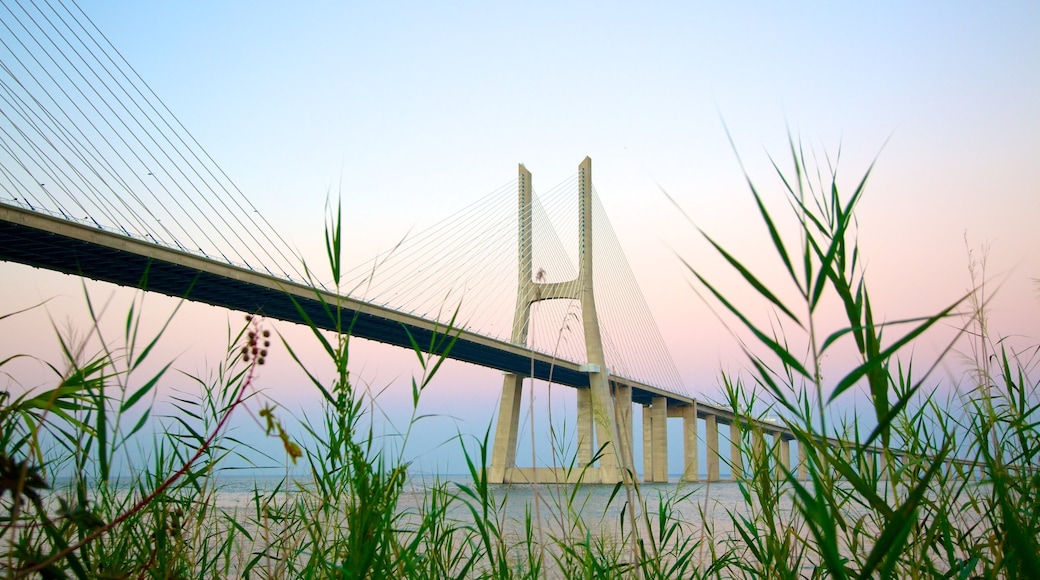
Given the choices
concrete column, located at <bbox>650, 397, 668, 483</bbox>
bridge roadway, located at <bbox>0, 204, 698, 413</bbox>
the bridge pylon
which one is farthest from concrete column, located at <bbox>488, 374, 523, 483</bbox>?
concrete column, located at <bbox>650, 397, 668, 483</bbox>

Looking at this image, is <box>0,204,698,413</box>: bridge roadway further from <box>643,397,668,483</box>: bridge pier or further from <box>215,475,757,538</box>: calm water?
<box>643,397,668,483</box>: bridge pier

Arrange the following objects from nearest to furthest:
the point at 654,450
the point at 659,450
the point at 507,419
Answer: the point at 507,419 → the point at 659,450 → the point at 654,450

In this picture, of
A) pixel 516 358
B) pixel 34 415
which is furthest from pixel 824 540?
pixel 516 358

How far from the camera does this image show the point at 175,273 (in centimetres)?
1630

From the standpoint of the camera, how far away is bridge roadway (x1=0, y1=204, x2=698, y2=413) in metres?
13.7

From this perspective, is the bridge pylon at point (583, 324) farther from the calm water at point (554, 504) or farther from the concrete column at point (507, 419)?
the calm water at point (554, 504)

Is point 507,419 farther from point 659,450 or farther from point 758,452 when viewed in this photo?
point 758,452

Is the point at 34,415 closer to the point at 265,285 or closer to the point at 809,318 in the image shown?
the point at 809,318

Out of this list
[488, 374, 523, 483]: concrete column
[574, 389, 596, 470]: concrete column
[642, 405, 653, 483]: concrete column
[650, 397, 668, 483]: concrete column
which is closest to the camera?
[574, 389, 596, 470]: concrete column

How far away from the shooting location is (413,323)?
65.9ft

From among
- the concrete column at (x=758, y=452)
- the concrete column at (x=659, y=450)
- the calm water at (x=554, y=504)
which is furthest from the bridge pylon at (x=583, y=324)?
the concrete column at (x=758, y=452)

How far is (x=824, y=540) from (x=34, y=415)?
53.1 inches

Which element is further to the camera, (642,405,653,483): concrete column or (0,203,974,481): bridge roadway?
(642,405,653,483): concrete column

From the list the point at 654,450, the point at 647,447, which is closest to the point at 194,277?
the point at 647,447
